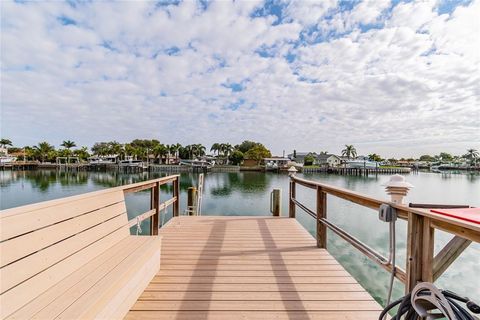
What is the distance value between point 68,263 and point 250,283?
1438mm

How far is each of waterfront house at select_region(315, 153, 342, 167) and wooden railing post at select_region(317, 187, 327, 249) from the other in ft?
218

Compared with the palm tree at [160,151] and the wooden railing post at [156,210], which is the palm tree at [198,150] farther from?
the wooden railing post at [156,210]

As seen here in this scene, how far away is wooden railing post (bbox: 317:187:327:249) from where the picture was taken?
3270 mm

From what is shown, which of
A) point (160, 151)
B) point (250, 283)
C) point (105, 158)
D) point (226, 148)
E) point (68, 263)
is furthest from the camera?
point (226, 148)

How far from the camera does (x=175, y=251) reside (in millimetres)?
3037

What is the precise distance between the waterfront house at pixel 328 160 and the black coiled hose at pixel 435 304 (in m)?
68.6

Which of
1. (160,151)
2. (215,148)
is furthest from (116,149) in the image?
(215,148)

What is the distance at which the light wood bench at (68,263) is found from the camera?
1102 millimetres

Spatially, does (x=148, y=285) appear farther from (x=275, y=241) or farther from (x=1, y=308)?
(x=275, y=241)

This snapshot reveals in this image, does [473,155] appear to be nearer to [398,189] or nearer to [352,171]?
[352,171]

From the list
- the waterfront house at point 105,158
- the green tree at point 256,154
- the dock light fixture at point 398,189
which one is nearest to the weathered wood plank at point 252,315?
the dock light fixture at point 398,189

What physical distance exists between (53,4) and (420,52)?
10.5 metres

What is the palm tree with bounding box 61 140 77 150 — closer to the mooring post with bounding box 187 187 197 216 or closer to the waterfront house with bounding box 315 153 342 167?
the waterfront house with bounding box 315 153 342 167

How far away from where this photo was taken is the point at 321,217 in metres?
3.30
